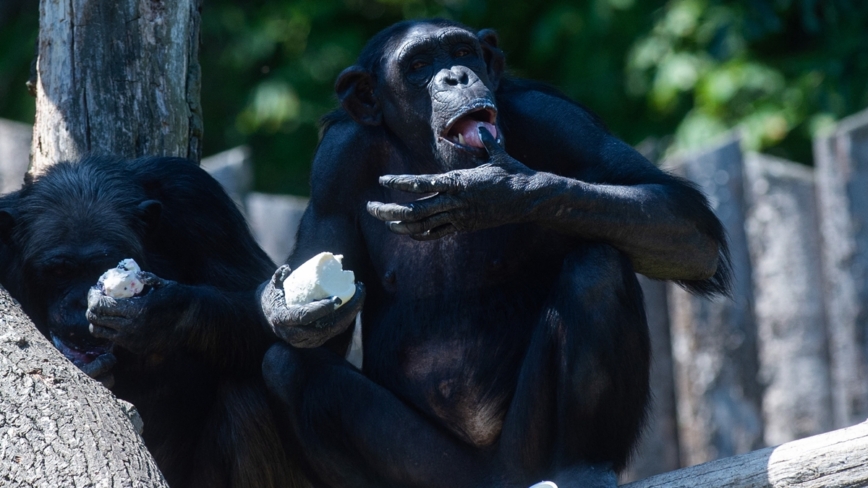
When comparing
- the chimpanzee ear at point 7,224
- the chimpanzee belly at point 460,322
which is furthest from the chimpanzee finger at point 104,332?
the chimpanzee belly at point 460,322

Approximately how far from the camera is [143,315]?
409 centimetres

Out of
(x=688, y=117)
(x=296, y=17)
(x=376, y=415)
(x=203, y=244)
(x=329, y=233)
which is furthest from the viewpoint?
(x=296, y=17)

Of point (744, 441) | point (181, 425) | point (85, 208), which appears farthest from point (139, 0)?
point (744, 441)

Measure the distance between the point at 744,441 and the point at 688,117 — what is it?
137 inches

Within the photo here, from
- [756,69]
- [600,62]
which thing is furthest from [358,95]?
[600,62]

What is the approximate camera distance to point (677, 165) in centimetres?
811

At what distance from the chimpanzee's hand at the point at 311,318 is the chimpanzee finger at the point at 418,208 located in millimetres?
381

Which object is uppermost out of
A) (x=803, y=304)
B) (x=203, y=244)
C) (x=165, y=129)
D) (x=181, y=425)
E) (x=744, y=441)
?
(x=165, y=129)

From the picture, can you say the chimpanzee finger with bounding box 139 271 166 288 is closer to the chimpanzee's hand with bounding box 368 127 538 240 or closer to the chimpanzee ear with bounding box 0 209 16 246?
the chimpanzee ear with bounding box 0 209 16 246

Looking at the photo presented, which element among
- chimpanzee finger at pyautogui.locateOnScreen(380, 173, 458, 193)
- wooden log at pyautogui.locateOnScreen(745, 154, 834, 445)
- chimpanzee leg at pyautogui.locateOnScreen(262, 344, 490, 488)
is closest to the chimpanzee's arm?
chimpanzee finger at pyautogui.locateOnScreen(380, 173, 458, 193)

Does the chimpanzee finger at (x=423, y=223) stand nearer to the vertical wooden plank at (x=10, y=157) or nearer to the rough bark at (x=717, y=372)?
the rough bark at (x=717, y=372)

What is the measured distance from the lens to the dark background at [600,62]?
9406mm

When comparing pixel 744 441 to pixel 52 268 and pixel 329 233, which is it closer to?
pixel 329 233

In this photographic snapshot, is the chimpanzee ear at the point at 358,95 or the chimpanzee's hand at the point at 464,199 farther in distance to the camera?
the chimpanzee ear at the point at 358,95
